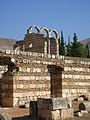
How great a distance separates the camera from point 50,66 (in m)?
15.3

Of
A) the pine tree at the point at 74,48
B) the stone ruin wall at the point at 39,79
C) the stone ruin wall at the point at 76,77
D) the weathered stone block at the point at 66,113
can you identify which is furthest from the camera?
the pine tree at the point at 74,48

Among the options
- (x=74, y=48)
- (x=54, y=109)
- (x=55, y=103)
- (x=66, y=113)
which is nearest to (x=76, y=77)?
(x=66, y=113)

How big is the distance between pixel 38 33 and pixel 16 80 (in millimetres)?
21405

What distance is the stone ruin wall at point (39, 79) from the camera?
13.3 m

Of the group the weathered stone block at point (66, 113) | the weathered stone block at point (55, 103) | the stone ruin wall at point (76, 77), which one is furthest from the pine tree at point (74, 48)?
the weathered stone block at point (66, 113)

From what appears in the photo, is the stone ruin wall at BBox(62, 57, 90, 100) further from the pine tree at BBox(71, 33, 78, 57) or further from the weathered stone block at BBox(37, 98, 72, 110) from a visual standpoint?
the pine tree at BBox(71, 33, 78, 57)

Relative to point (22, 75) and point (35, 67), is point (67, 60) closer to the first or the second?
point (35, 67)

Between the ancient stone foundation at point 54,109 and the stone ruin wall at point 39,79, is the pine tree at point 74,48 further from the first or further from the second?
the ancient stone foundation at point 54,109

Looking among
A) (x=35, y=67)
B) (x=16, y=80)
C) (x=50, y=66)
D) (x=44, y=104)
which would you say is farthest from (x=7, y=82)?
(x=44, y=104)

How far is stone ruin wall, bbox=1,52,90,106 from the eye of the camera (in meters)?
13.3

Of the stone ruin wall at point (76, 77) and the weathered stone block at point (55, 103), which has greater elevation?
the stone ruin wall at point (76, 77)

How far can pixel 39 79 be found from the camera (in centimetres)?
1444

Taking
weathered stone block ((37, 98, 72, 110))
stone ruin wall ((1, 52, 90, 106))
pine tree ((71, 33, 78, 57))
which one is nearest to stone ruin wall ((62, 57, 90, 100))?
stone ruin wall ((1, 52, 90, 106))

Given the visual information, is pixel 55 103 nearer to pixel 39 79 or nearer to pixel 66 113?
pixel 66 113
